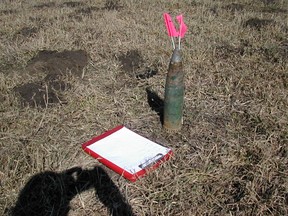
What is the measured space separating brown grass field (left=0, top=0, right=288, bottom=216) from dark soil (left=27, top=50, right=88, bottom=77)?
0.01 meters

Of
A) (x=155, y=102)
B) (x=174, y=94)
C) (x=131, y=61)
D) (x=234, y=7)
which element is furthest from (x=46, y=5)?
(x=174, y=94)

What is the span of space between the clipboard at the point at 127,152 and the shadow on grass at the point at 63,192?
4.9 inches

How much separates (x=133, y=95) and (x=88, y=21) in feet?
10.4

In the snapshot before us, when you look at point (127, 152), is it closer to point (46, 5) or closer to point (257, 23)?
point (257, 23)

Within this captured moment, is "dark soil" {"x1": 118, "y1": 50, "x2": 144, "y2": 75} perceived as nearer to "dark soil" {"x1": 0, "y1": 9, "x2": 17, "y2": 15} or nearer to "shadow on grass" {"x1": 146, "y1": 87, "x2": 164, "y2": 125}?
"shadow on grass" {"x1": 146, "y1": 87, "x2": 164, "y2": 125}

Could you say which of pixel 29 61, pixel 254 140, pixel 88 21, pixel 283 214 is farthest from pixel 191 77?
pixel 88 21

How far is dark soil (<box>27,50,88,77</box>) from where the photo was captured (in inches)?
144

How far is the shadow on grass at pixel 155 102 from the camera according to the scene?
9.36 feet

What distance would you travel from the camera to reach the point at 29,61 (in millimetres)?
3920

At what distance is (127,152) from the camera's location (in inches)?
92.3

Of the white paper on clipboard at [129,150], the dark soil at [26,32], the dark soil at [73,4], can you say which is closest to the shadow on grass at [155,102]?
the white paper on clipboard at [129,150]

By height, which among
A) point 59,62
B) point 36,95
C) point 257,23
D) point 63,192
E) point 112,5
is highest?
point 112,5

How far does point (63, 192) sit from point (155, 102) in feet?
4.59

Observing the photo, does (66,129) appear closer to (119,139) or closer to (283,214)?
(119,139)
